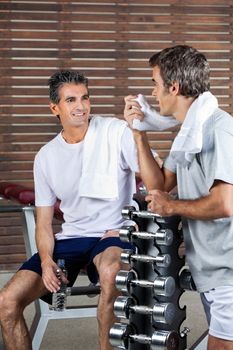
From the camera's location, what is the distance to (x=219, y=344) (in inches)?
90.0

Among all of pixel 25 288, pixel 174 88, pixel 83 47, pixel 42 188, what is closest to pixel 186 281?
pixel 174 88

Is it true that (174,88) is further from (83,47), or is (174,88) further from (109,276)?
(83,47)

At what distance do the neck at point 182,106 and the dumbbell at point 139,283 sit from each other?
541 millimetres

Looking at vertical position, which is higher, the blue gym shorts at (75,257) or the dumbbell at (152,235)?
the dumbbell at (152,235)

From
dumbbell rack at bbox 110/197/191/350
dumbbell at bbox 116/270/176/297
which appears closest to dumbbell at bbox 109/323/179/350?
dumbbell rack at bbox 110/197/191/350

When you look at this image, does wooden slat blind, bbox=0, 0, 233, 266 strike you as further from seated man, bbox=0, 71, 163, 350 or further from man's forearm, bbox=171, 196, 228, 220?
man's forearm, bbox=171, 196, 228, 220

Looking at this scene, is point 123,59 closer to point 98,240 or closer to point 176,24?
point 176,24

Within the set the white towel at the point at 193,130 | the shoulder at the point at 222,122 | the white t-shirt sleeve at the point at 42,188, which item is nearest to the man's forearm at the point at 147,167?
the white towel at the point at 193,130

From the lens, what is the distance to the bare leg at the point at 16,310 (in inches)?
113

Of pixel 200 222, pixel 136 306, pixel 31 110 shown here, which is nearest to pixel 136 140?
pixel 200 222

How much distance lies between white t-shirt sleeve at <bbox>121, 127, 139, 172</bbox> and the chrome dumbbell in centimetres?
61

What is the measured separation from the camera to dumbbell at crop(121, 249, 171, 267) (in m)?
2.41

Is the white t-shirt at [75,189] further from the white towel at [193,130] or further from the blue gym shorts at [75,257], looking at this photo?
the white towel at [193,130]

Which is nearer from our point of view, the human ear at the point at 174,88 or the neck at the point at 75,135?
the human ear at the point at 174,88
